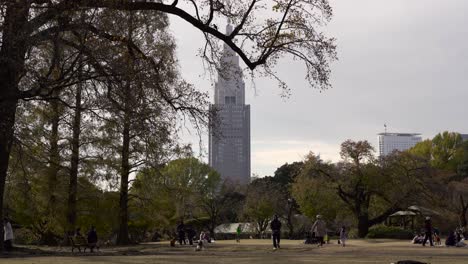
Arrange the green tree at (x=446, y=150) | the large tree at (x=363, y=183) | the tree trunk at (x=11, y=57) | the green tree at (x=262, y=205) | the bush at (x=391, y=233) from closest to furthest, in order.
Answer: the tree trunk at (x=11, y=57) → the bush at (x=391, y=233) → the large tree at (x=363, y=183) → the green tree at (x=262, y=205) → the green tree at (x=446, y=150)

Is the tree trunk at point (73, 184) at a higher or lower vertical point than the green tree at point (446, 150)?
lower

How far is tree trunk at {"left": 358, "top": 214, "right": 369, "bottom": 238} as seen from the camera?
1757 inches

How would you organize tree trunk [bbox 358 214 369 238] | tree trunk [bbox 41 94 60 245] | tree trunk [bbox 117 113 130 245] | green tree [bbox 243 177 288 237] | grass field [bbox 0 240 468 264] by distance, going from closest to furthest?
grass field [bbox 0 240 468 264] < tree trunk [bbox 41 94 60 245] < tree trunk [bbox 117 113 130 245] < tree trunk [bbox 358 214 369 238] < green tree [bbox 243 177 288 237]

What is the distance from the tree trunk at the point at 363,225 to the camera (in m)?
44.6

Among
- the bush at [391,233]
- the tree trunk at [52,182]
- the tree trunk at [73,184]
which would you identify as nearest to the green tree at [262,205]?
the bush at [391,233]

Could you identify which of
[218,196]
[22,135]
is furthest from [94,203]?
[218,196]

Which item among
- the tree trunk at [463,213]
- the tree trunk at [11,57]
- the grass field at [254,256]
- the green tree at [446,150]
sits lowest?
the grass field at [254,256]

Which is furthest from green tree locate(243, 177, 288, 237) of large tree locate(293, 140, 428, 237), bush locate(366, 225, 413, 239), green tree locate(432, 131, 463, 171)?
green tree locate(432, 131, 463, 171)

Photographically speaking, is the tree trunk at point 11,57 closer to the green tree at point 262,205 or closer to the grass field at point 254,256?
the grass field at point 254,256

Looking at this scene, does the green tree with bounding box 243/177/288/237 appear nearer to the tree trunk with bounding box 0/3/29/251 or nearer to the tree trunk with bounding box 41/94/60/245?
the tree trunk with bounding box 41/94/60/245

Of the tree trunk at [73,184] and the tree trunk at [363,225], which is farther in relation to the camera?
the tree trunk at [363,225]

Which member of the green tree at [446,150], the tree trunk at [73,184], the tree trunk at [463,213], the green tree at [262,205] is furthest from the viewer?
the green tree at [446,150]

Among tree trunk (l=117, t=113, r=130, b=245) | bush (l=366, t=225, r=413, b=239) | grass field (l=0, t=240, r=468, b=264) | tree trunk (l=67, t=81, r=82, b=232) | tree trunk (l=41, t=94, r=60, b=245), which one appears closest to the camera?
grass field (l=0, t=240, r=468, b=264)

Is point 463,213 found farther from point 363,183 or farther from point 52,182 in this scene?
point 52,182
